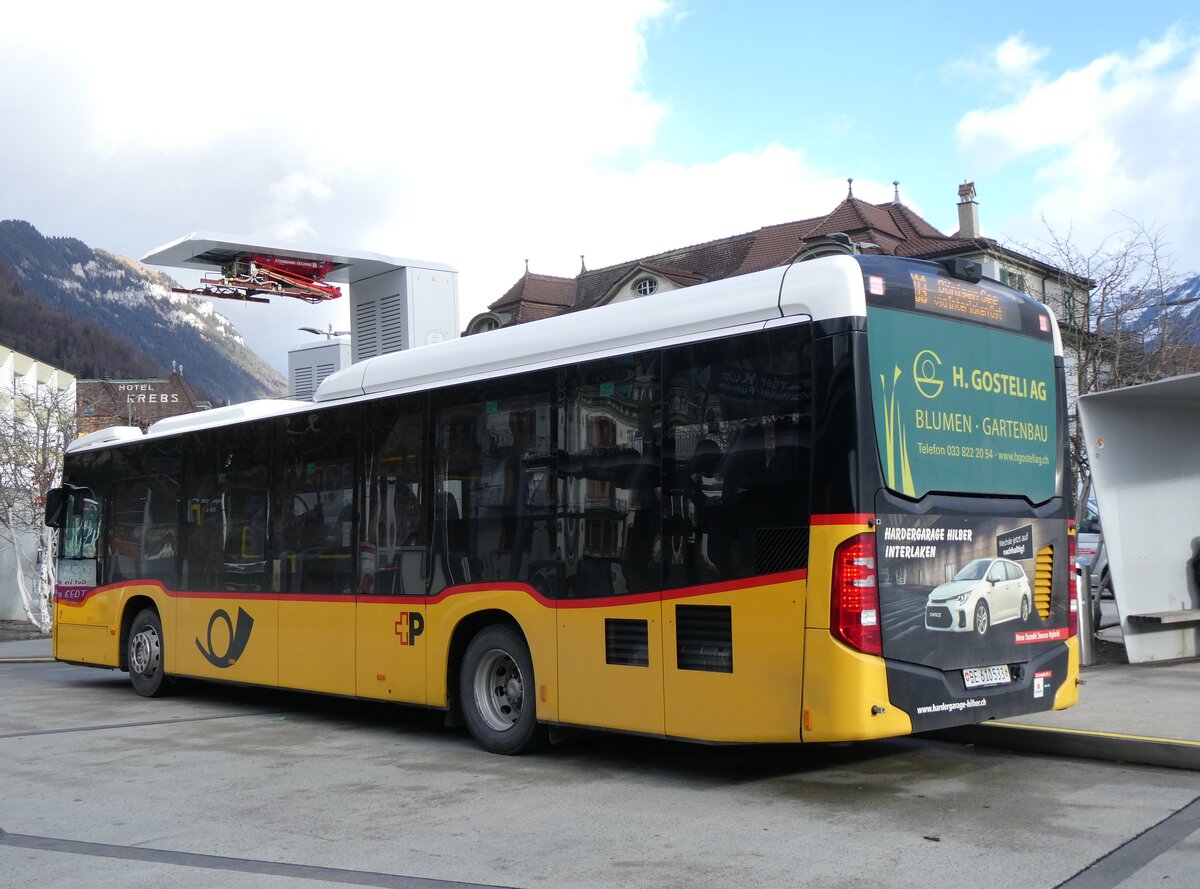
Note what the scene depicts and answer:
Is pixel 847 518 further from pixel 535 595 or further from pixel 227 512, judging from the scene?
pixel 227 512

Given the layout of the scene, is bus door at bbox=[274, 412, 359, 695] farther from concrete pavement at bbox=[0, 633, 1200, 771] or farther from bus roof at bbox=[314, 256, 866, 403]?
concrete pavement at bbox=[0, 633, 1200, 771]

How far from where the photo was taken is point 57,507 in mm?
14852

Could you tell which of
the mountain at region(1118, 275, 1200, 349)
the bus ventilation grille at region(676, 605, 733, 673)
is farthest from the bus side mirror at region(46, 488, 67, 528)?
the mountain at region(1118, 275, 1200, 349)

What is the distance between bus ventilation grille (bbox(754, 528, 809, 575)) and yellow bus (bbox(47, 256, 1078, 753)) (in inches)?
0.6

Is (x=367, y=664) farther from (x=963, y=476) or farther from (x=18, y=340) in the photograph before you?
(x=18, y=340)

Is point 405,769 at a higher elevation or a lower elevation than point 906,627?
lower

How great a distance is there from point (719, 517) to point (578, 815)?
6.22 feet

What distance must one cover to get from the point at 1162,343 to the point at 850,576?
11418 mm

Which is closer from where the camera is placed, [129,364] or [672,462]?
[672,462]

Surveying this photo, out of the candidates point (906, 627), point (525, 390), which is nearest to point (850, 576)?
point (906, 627)

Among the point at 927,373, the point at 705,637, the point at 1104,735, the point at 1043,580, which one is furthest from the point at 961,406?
the point at 1104,735

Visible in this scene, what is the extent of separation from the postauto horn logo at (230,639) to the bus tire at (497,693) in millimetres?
3263

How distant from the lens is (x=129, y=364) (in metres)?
173

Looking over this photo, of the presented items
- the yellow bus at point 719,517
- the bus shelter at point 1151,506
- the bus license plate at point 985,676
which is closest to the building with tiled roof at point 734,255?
the bus shelter at point 1151,506
